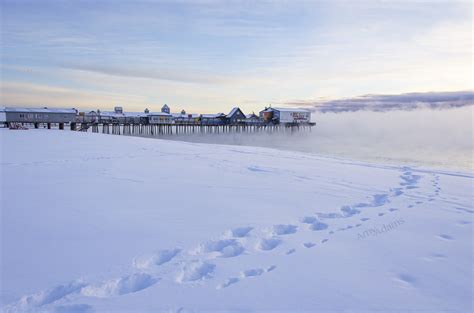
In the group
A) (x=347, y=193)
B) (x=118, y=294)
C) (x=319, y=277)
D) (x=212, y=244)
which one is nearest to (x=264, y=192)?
(x=347, y=193)

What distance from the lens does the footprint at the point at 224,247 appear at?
3914 millimetres

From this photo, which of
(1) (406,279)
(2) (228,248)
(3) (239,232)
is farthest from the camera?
(3) (239,232)

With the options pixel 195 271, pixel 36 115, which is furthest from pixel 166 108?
pixel 195 271

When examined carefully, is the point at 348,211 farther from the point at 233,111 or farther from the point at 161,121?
the point at 233,111

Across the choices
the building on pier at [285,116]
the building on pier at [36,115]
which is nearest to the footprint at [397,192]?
the building on pier at [36,115]

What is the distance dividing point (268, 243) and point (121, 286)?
1.86m

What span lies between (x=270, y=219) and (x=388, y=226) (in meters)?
1.78

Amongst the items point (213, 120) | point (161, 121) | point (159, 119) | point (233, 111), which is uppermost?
point (233, 111)

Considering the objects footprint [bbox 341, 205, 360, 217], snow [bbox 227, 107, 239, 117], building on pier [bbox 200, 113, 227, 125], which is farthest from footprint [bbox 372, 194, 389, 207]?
snow [bbox 227, 107, 239, 117]

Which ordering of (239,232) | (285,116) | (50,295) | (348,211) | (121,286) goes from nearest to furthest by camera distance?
(50,295), (121,286), (239,232), (348,211), (285,116)

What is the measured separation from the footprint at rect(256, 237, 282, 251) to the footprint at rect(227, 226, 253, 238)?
30 centimetres

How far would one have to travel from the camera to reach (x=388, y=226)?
5129 millimetres

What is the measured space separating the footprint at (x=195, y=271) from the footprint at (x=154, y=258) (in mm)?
303

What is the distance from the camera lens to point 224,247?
407 cm
